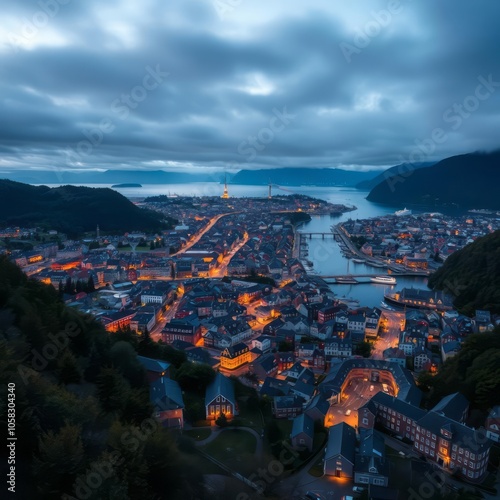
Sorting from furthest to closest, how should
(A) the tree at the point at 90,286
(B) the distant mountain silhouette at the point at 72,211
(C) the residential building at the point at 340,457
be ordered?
(B) the distant mountain silhouette at the point at 72,211 → (A) the tree at the point at 90,286 → (C) the residential building at the point at 340,457

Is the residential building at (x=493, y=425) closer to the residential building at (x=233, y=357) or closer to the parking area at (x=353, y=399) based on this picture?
the parking area at (x=353, y=399)

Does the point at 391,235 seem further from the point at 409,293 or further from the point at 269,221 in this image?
the point at 409,293

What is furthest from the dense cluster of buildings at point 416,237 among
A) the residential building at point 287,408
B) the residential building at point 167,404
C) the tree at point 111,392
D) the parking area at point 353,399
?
the tree at point 111,392

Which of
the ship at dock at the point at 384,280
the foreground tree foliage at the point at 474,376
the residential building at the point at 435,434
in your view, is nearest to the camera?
the residential building at the point at 435,434

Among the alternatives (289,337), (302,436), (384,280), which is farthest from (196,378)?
(384,280)

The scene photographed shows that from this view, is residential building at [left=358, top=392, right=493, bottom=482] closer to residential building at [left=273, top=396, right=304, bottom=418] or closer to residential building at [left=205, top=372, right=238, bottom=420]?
residential building at [left=273, top=396, right=304, bottom=418]

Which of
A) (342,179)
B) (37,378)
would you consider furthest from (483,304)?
(342,179)

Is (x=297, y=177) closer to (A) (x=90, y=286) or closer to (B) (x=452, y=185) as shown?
(B) (x=452, y=185)
